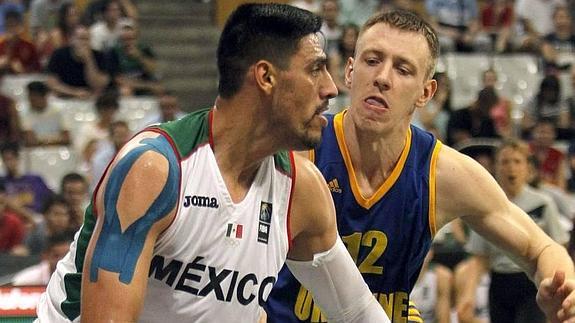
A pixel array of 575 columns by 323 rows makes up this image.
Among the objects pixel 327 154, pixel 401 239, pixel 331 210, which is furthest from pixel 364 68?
pixel 331 210

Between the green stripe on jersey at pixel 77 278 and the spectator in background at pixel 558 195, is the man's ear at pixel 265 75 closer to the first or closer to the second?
the green stripe on jersey at pixel 77 278

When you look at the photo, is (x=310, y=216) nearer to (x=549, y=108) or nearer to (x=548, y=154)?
(x=548, y=154)

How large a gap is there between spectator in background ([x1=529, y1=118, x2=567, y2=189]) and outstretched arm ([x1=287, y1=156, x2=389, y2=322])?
26.0 ft

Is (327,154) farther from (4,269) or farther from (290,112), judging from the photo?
(4,269)

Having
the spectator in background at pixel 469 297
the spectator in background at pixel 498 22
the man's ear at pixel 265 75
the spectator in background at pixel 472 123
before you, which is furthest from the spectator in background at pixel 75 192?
→ the spectator in background at pixel 498 22

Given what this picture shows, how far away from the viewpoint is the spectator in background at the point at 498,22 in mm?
15023

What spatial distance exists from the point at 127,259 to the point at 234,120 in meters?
0.56

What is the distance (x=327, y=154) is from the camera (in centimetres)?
520

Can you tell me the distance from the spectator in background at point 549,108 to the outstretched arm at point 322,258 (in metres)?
9.02

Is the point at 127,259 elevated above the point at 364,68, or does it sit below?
below

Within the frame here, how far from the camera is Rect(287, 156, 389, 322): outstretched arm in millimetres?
4023

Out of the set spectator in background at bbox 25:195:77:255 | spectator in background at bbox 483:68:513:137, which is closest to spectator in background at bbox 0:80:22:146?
spectator in background at bbox 25:195:77:255

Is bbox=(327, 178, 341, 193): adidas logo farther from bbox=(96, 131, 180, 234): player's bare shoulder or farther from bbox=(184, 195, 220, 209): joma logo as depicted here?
bbox=(96, 131, 180, 234): player's bare shoulder

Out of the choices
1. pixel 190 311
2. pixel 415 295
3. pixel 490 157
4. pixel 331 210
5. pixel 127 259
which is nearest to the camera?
pixel 127 259
